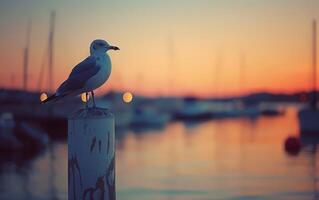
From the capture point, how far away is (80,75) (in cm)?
480

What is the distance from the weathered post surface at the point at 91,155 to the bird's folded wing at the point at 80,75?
2.33 feet

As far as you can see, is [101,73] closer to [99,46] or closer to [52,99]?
[99,46]

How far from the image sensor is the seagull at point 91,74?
4.70m

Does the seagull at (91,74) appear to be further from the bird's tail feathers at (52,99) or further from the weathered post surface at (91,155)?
the weathered post surface at (91,155)

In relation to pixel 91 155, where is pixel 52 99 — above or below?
above

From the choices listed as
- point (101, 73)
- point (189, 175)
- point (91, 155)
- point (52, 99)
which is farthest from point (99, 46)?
point (189, 175)

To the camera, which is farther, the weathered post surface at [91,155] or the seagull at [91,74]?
the seagull at [91,74]

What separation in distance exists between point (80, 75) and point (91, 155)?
104cm

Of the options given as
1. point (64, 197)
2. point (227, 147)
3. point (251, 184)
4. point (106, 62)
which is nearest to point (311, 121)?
point (227, 147)

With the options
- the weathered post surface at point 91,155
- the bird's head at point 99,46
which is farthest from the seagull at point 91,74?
the weathered post surface at point 91,155

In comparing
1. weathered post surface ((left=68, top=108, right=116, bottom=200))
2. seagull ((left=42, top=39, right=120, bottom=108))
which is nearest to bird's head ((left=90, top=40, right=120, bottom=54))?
seagull ((left=42, top=39, right=120, bottom=108))

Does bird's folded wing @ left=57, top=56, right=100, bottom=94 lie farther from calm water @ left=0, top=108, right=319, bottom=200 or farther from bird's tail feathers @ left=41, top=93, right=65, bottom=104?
calm water @ left=0, top=108, right=319, bottom=200

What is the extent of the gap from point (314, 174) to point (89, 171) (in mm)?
16873

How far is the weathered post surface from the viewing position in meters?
3.98
